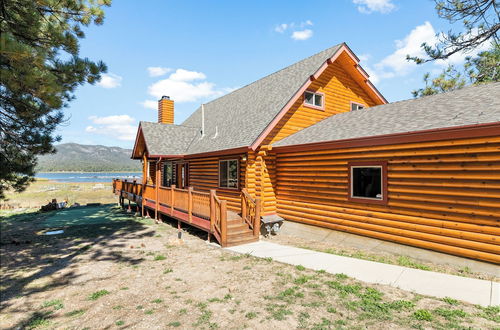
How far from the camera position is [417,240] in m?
7.65

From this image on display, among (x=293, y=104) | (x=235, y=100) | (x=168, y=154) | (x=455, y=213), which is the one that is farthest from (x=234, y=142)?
(x=455, y=213)

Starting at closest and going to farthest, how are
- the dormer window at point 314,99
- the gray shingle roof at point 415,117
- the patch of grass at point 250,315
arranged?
the patch of grass at point 250,315 < the gray shingle roof at point 415,117 < the dormer window at point 314,99

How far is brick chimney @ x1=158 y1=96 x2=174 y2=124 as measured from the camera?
23.0 metres

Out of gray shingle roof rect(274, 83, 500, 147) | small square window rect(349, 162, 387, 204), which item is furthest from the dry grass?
small square window rect(349, 162, 387, 204)

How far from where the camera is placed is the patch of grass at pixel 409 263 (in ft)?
23.1

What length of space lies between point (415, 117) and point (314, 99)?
571cm

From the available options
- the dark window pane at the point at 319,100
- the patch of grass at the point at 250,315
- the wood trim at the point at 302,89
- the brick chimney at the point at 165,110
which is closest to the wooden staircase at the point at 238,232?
the wood trim at the point at 302,89

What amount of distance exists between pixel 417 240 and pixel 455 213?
125 centimetres

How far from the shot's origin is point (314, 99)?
1402 cm

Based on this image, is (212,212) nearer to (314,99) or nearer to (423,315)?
(423,315)

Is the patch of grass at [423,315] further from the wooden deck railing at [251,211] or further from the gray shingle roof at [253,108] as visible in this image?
the gray shingle roof at [253,108]

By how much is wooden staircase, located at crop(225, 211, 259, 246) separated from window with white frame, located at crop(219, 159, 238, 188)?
8.61 feet

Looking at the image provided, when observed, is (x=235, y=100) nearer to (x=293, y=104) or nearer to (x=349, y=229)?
(x=293, y=104)

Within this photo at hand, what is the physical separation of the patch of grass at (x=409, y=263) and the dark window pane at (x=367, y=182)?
6.39 ft
